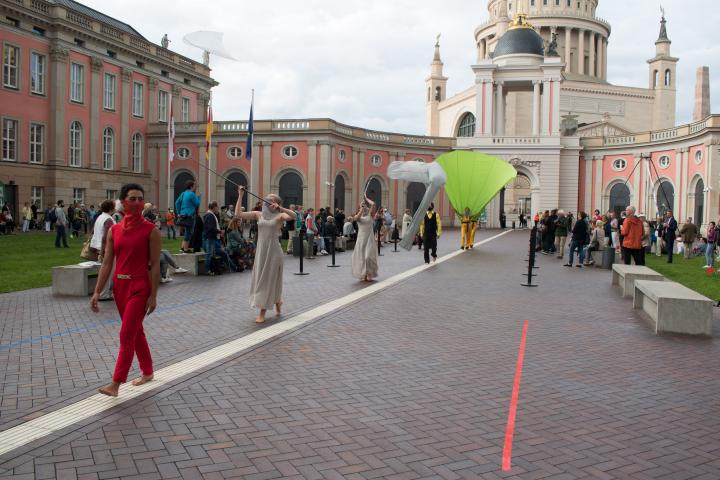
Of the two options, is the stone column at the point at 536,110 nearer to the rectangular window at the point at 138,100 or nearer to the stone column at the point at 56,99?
the rectangular window at the point at 138,100

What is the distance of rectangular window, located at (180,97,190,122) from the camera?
52.5 m

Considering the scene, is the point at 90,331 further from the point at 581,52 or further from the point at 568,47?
the point at 581,52

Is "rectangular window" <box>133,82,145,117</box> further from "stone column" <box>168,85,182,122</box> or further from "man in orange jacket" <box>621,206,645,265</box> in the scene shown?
"man in orange jacket" <box>621,206,645,265</box>

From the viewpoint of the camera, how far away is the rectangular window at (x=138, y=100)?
47.2m

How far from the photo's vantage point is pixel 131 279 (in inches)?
248

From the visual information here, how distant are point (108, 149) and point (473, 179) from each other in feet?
88.8

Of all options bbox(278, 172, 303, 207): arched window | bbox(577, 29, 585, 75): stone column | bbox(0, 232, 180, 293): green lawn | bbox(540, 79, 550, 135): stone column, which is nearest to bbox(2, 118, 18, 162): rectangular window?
bbox(0, 232, 180, 293): green lawn

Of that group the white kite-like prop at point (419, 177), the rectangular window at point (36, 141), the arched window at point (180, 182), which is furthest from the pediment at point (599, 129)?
the white kite-like prop at point (419, 177)

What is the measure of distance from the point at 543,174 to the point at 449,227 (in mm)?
9385

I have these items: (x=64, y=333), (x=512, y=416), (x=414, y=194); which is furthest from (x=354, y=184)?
(x=512, y=416)

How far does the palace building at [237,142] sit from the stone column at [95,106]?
74 millimetres

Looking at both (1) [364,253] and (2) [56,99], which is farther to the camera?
(2) [56,99]

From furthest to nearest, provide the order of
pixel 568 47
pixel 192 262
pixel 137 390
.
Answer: pixel 568 47 → pixel 192 262 → pixel 137 390

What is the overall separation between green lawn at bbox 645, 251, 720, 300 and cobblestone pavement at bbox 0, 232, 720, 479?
6.80 m
